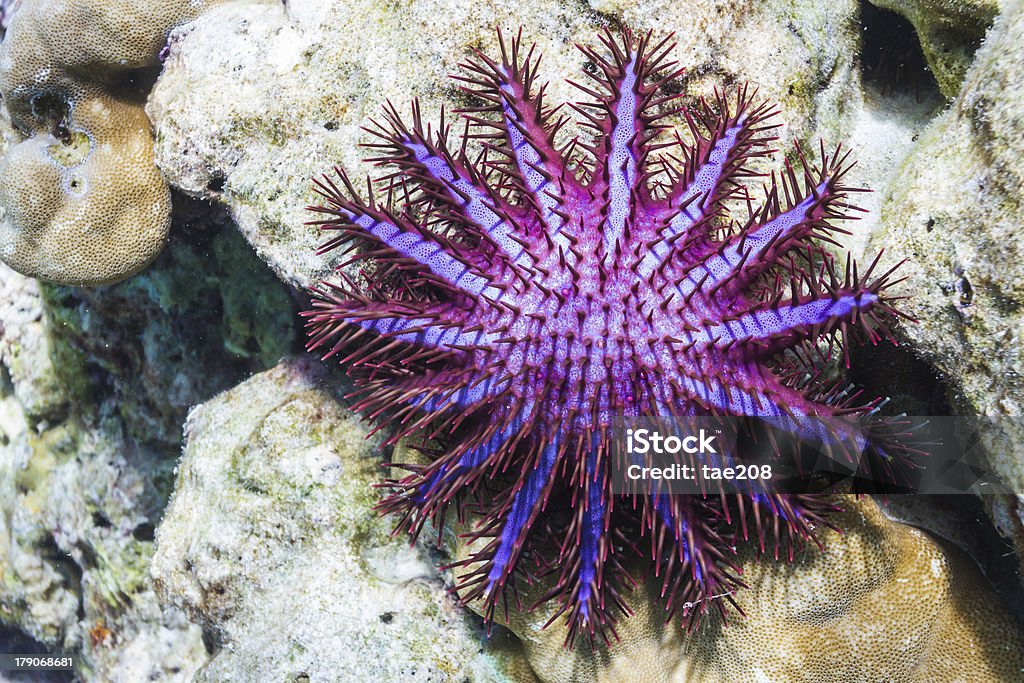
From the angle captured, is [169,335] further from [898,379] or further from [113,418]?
[898,379]

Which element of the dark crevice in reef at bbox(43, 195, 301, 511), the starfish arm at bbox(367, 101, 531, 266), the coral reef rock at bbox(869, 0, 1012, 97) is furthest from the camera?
the dark crevice in reef at bbox(43, 195, 301, 511)

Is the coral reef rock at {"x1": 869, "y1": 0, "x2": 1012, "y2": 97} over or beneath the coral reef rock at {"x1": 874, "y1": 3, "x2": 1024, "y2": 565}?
over

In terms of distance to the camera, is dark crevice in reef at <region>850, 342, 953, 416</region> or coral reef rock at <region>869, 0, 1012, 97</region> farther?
dark crevice in reef at <region>850, 342, 953, 416</region>

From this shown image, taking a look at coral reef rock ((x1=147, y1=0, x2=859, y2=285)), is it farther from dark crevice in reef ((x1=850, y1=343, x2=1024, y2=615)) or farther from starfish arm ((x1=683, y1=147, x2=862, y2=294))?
dark crevice in reef ((x1=850, y1=343, x2=1024, y2=615))

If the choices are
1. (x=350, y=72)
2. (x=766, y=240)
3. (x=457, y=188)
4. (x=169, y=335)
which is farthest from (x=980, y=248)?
(x=169, y=335)

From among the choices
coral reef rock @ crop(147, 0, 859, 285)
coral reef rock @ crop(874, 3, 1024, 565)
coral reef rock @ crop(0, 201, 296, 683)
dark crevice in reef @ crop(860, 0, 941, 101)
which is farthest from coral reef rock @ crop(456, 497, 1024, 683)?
coral reef rock @ crop(0, 201, 296, 683)

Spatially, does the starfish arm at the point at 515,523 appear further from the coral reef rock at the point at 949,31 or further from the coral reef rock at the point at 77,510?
the coral reef rock at the point at 77,510

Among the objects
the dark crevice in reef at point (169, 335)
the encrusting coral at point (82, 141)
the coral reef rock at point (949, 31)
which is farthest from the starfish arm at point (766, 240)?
the encrusting coral at point (82, 141)

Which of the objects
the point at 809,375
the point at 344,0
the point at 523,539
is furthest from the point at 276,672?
the point at 344,0
